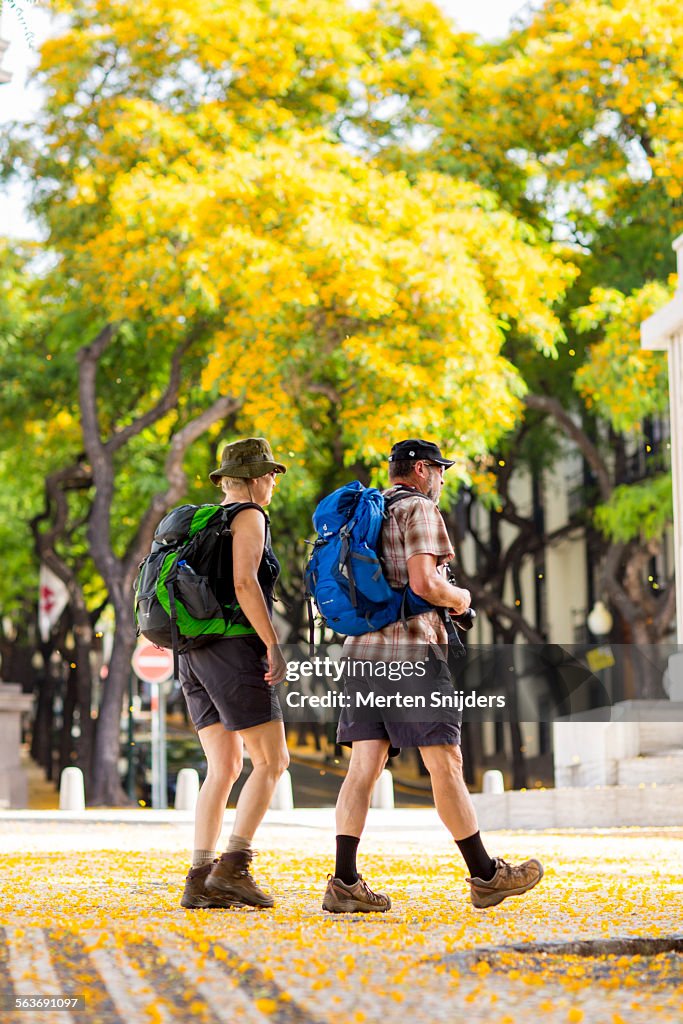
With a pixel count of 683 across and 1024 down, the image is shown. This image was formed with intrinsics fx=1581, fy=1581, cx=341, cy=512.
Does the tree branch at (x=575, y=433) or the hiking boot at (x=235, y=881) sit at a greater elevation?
the tree branch at (x=575, y=433)

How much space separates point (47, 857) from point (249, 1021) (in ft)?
19.5

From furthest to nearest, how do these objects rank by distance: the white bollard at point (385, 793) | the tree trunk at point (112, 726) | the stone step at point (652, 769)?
1. the tree trunk at point (112, 726)
2. the white bollard at point (385, 793)
3. the stone step at point (652, 769)

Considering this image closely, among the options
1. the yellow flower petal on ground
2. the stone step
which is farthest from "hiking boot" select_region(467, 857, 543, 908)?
the stone step

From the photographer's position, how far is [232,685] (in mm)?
6332

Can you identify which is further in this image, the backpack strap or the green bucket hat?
the green bucket hat

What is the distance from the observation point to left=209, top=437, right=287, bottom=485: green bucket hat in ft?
21.7

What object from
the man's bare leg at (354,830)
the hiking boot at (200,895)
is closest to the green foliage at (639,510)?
the man's bare leg at (354,830)

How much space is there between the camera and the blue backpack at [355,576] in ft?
20.3

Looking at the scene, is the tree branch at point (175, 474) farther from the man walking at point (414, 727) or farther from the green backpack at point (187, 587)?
the man walking at point (414, 727)

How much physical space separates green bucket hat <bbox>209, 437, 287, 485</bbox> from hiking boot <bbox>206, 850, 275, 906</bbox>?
5.08 ft

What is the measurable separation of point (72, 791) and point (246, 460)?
14052 mm

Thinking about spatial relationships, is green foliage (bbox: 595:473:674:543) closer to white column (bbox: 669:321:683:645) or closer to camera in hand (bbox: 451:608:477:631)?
white column (bbox: 669:321:683:645)

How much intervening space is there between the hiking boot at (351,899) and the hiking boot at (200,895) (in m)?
0.39

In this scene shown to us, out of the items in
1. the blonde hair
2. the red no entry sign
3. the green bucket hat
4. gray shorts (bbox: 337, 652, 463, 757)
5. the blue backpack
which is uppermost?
the green bucket hat
